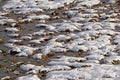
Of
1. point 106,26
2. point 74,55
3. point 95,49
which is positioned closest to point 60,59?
point 74,55

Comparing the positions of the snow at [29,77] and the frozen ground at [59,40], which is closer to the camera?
the snow at [29,77]

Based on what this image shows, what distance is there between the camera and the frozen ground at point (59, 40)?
37.2 feet

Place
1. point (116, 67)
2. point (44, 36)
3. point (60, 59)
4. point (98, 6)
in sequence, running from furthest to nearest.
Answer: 1. point (98, 6)
2. point (44, 36)
3. point (60, 59)
4. point (116, 67)

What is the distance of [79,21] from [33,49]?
4.32 meters

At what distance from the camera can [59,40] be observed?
14.3 meters

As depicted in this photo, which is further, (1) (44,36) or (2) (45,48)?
(1) (44,36)

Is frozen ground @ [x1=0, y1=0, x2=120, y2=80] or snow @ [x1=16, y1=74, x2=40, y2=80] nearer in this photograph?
snow @ [x1=16, y1=74, x2=40, y2=80]

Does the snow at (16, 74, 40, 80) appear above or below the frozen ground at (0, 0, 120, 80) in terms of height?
below

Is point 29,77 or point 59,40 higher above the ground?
point 59,40

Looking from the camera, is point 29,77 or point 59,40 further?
point 59,40

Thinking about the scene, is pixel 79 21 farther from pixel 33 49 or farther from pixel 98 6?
pixel 33 49

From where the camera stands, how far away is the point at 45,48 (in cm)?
1335

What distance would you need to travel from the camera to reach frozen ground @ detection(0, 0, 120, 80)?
1135cm

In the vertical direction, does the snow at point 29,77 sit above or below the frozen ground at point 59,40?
below
